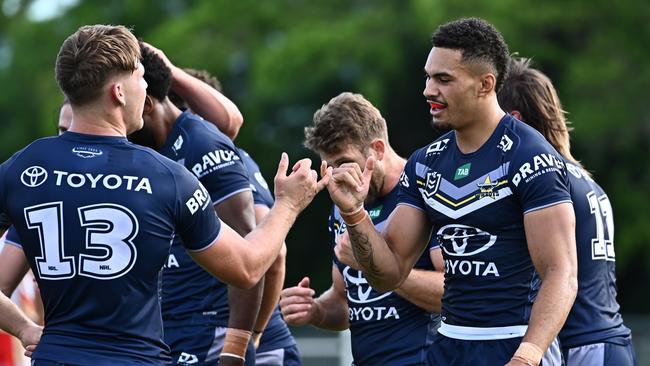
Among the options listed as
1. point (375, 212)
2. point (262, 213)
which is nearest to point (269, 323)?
point (262, 213)

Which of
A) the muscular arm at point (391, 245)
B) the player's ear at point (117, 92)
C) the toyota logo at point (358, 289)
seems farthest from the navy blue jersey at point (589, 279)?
the player's ear at point (117, 92)

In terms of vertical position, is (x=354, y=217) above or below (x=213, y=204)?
below

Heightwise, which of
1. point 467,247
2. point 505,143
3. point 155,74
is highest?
point 155,74

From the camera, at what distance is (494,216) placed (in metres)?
4.97

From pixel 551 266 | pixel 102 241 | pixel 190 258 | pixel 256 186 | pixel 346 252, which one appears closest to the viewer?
pixel 102 241

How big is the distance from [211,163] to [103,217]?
5.45 feet

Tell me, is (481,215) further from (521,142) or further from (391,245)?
(391,245)

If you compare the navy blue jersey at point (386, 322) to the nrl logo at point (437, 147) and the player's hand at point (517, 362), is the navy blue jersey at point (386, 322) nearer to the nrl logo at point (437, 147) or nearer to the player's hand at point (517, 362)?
the nrl logo at point (437, 147)

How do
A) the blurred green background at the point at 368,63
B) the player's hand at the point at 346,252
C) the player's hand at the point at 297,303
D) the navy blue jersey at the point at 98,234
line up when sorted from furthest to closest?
the blurred green background at the point at 368,63, the player's hand at the point at 297,303, the player's hand at the point at 346,252, the navy blue jersey at the point at 98,234

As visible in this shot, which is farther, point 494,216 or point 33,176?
point 494,216

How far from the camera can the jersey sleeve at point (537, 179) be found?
4852 millimetres

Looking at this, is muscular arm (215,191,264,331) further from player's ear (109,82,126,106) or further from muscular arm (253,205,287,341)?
player's ear (109,82,126,106)

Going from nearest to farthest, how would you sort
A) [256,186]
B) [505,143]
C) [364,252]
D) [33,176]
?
[33,176], [505,143], [364,252], [256,186]

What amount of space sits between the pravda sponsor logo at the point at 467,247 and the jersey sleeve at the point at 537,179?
0.24 metres
